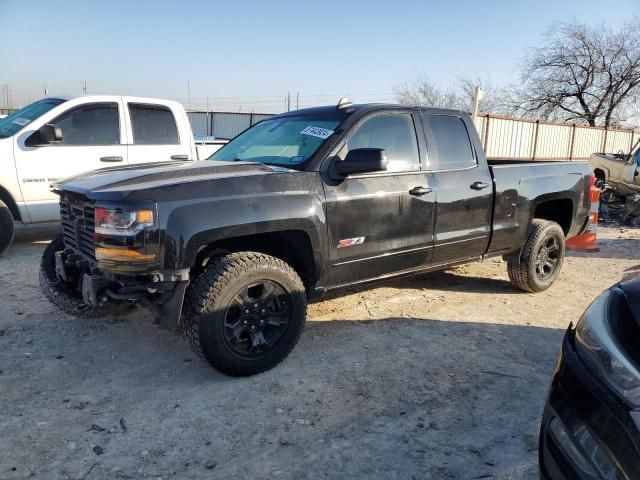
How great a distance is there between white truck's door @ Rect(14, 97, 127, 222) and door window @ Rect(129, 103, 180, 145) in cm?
19

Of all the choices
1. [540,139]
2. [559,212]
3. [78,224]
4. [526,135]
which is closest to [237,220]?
[78,224]

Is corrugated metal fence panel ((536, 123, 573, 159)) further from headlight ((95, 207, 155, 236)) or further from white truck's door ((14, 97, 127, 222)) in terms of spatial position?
headlight ((95, 207, 155, 236))

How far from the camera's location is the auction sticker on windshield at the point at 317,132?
3.88m

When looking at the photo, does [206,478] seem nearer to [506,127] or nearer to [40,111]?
[40,111]

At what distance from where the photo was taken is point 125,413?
3018mm

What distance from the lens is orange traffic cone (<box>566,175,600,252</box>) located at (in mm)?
5773

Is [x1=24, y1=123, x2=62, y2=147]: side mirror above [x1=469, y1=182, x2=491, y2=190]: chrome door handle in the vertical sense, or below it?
above

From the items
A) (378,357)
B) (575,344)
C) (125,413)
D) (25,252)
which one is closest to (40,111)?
(25,252)

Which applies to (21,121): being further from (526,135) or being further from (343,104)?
(526,135)

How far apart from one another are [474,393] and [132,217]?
93.6 inches

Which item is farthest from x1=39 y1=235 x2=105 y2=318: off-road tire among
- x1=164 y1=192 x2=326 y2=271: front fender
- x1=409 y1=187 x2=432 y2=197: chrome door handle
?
x1=409 y1=187 x2=432 y2=197: chrome door handle

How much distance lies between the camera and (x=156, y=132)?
7391mm

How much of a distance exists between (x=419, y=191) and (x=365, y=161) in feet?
2.50

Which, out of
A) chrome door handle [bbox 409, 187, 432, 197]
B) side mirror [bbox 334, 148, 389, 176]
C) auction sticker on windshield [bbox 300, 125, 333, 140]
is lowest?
chrome door handle [bbox 409, 187, 432, 197]
